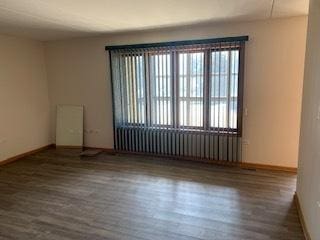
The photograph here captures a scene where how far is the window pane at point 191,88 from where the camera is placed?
14.0 feet

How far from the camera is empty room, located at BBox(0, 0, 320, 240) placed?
270 centimetres

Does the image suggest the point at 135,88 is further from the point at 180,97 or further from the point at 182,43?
the point at 182,43

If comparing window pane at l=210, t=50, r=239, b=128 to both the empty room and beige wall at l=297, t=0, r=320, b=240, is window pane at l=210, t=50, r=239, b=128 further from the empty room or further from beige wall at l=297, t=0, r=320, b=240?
beige wall at l=297, t=0, r=320, b=240

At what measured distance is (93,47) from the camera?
5.02m

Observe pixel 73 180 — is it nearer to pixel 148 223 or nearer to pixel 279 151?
pixel 148 223

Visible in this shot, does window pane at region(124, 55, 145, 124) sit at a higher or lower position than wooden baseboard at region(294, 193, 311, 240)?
higher

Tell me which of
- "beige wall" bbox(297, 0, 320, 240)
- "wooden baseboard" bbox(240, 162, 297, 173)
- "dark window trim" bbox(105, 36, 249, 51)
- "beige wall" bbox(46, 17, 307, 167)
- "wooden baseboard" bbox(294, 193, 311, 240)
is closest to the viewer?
"beige wall" bbox(297, 0, 320, 240)

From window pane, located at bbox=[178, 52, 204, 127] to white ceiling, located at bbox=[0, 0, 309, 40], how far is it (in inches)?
24.0

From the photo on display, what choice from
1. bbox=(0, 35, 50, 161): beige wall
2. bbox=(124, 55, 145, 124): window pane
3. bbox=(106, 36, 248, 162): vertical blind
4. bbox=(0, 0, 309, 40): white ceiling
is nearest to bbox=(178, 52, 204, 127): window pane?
bbox=(106, 36, 248, 162): vertical blind

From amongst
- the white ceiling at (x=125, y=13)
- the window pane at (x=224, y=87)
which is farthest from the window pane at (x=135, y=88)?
the window pane at (x=224, y=87)

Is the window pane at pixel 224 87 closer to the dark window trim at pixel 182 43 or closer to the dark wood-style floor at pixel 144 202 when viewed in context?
the dark window trim at pixel 182 43

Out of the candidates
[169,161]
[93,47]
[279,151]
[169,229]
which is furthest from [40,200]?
[279,151]

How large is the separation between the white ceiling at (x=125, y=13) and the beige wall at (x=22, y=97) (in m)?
0.63

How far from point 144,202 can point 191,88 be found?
207cm
